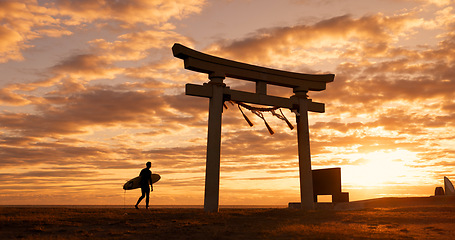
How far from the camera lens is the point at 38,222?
11.5 metres

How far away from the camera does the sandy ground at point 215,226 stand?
33.6 feet

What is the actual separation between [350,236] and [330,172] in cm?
1188

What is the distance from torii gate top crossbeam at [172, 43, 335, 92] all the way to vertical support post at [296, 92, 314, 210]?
1.21 metres

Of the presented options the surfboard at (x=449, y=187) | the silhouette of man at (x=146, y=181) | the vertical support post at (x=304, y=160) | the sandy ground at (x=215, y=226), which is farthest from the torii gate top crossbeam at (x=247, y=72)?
the surfboard at (x=449, y=187)

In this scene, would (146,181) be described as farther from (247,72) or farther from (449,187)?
(449,187)

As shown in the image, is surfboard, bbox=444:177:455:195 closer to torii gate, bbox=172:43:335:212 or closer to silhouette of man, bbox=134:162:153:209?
torii gate, bbox=172:43:335:212

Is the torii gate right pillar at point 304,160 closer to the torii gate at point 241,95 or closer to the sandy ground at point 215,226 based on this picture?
the torii gate at point 241,95

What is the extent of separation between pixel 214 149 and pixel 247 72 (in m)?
3.82

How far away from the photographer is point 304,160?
19562mm

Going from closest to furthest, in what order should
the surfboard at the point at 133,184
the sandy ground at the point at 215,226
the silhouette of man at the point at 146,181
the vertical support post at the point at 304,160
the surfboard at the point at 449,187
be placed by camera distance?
the sandy ground at the point at 215,226, the silhouette of man at the point at 146,181, the surfboard at the point at 133,184, the vertical support post at the point at 304,160, the surfboard at the point at 449,187

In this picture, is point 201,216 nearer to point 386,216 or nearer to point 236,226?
point 236,226

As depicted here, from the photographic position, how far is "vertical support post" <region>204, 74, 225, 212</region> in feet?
53.4

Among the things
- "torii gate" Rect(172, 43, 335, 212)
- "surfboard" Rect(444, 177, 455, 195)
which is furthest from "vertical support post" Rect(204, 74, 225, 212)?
"surfboard" Rect(444, 177, 455, 195)

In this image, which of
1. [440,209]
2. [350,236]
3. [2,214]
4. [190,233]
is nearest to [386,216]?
[440,209]
